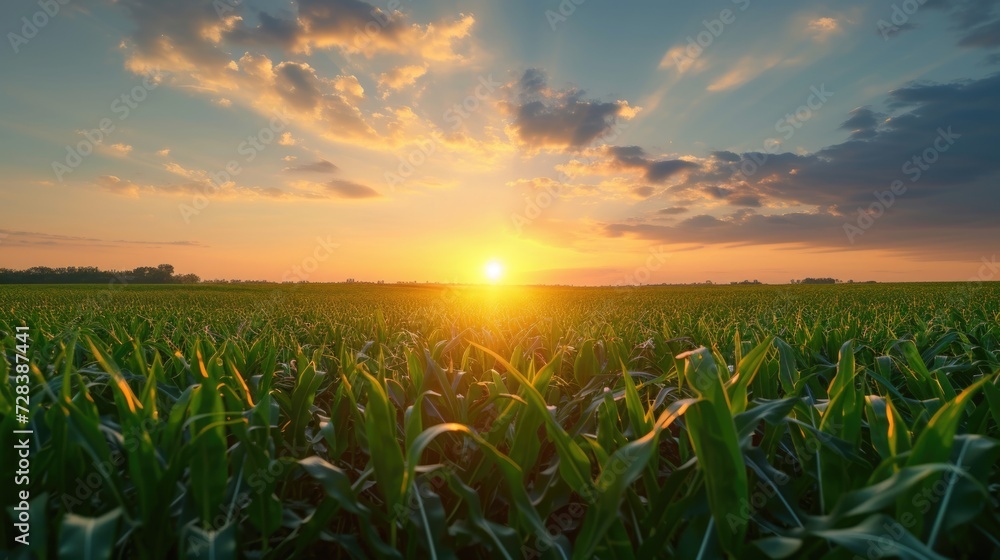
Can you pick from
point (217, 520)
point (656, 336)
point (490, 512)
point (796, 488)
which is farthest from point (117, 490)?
point (656, 336)

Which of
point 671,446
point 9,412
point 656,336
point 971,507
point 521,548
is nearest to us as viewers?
point 971,507

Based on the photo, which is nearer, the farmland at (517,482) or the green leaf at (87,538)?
the green leaf at (87,538)

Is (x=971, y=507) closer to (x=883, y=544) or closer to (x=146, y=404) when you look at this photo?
(x=883, y=544)

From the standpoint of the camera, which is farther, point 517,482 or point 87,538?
point 517,482

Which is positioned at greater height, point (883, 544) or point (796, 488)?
point (883, 544)

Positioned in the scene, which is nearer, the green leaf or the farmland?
the green leaf

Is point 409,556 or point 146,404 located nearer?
point 409,556

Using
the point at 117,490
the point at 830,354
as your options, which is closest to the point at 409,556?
the point at 117,490

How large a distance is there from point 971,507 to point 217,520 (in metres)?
1.61

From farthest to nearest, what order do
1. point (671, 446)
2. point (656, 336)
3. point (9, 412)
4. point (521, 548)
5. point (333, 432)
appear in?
point (656, 336)
point (671, 446)
point (333, 432)
point (9, 412)
point (521, 548)

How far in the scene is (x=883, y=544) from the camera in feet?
2.61

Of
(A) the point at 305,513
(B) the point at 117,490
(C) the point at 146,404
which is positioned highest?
(C) the point at 146,404

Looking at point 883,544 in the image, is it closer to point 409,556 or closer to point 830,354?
point 409,556

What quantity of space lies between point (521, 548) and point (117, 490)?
0.89 metres
